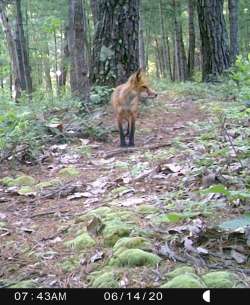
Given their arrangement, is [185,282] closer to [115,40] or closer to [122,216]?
[122,216]

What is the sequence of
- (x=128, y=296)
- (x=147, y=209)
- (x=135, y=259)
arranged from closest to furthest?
(x=128, y=296)
(x=135, y=259)
(x=147, y=209)

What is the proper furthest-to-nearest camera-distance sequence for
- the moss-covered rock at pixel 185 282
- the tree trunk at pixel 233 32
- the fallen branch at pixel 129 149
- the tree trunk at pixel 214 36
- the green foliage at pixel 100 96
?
the tree trunk at pixel 233 32, the tree trunk at pixel 214 36, the green foliage at pixel 100 96, the fallen branch at pixel 129 149, the moss-covered rock at pixel 185 282

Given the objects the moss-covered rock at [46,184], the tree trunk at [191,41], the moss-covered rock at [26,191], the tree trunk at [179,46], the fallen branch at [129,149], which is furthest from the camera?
the tree trunk at [179,46]

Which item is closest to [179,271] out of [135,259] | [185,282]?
[185,282]

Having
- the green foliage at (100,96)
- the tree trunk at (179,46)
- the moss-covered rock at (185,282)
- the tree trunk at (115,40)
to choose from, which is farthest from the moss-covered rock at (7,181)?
the tree trunk at (179,46)

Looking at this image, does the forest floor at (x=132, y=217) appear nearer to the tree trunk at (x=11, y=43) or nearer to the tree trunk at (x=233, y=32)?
the tree trunk at (x=11, y=43)

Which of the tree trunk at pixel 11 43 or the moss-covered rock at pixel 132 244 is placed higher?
the tree trunk at pixel 11 43

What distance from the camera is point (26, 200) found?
5.38 m

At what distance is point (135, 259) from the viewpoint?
10.6 ft

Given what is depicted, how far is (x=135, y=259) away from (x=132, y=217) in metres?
0.84

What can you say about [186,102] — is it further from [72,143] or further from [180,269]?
[180,269]

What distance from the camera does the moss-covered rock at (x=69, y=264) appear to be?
336 cm

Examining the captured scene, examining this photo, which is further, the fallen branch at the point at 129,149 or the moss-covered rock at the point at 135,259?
the fallen branch at the point at 129,149

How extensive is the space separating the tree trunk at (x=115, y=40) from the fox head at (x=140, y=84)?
6.08ft
